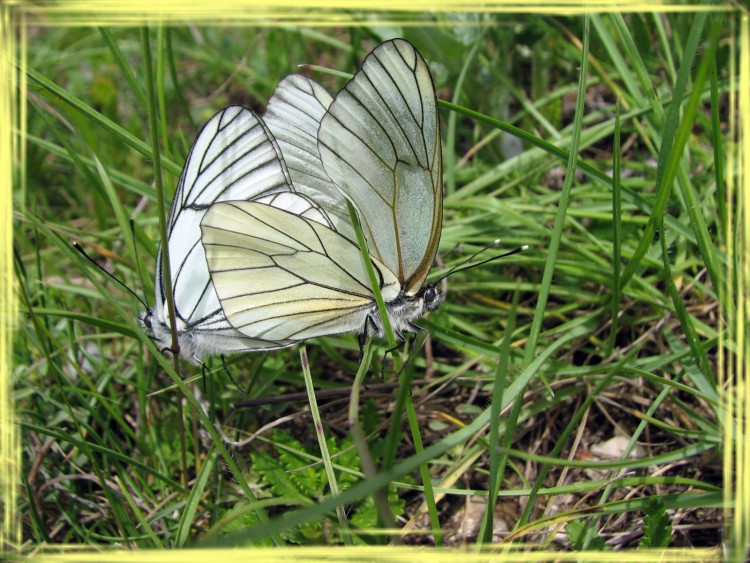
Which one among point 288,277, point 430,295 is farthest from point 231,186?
point 430,295

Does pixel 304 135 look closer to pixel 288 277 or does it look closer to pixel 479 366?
pixel 288 277

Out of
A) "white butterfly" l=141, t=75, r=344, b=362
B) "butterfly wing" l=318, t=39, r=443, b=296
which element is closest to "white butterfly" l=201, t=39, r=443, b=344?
"butterfly wing" l=318, t=39, r=443, b=296

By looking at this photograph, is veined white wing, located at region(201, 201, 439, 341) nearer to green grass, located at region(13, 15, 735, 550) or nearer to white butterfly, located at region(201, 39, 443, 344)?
white butterfly, located at region(201, 39, 443, 344)

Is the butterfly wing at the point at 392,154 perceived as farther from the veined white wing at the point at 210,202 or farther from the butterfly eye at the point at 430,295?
Result: the veined white wing at the point at 210,202

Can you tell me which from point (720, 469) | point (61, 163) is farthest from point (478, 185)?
point (61, 163)

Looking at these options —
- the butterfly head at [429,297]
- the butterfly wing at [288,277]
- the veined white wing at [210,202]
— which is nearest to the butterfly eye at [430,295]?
the butterfly head at [429,297]

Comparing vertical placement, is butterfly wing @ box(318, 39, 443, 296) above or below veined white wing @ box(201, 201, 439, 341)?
above

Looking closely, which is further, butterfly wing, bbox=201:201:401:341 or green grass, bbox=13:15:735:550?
butterfly wing, bbox=201:201:401:341
